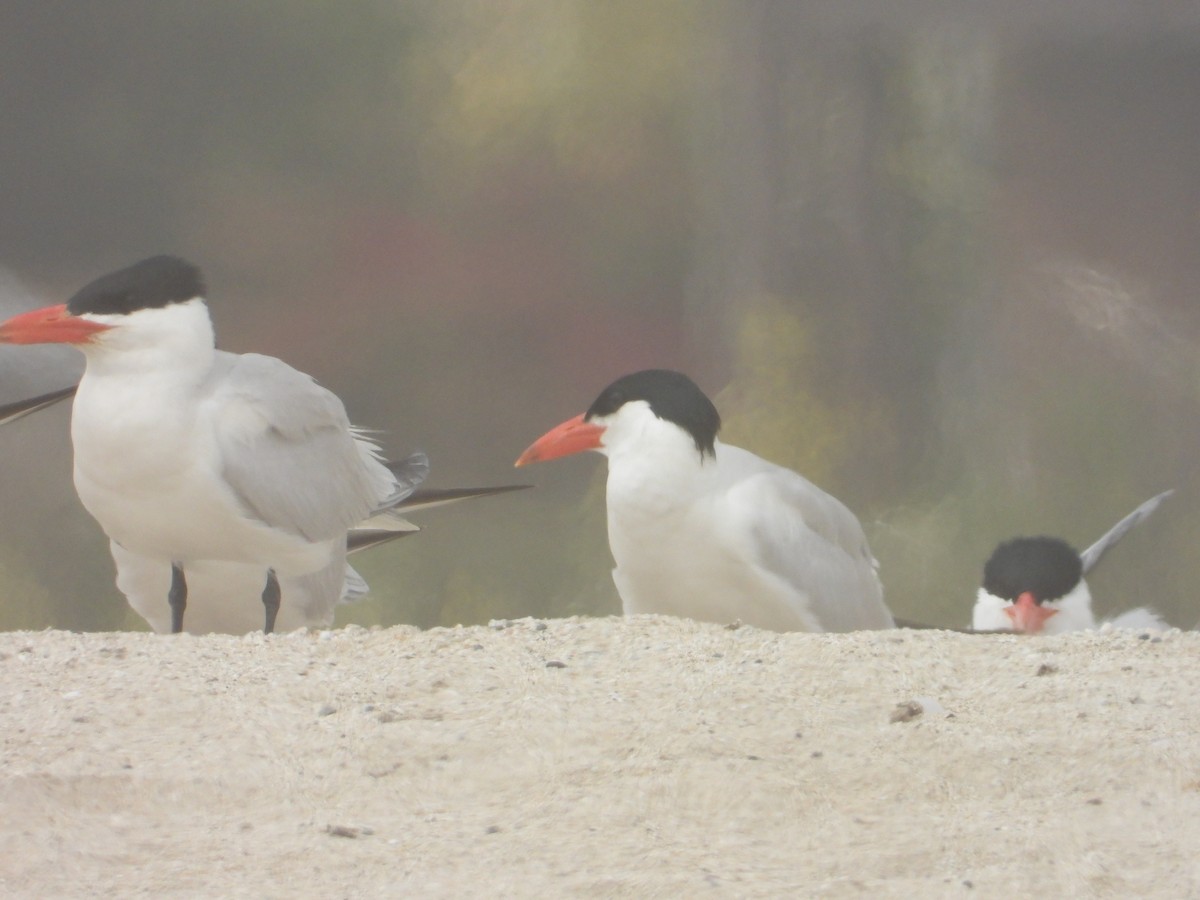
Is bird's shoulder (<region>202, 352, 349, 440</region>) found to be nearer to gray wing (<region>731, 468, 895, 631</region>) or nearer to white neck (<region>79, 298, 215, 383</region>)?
white neck (<region>79, 298, 215, 383</region>)

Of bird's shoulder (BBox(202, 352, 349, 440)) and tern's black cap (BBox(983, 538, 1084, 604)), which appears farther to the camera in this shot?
tern's black cap (BBox(983, 538, 1084, 604))

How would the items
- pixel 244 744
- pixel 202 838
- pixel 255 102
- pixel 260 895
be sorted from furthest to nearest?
1. pixel 255 102
2. pixel 244 744
3. pixel 202 838
4. pixel 260 895

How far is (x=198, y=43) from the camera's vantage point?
577 cm

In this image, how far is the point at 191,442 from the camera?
3.92 m

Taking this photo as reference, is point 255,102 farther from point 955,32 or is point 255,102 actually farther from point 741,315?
point 955,32

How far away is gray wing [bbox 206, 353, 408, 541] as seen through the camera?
13.1 ft

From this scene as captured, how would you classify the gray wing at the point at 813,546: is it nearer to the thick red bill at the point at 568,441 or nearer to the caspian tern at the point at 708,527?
the caspian tern at the point at 708,527

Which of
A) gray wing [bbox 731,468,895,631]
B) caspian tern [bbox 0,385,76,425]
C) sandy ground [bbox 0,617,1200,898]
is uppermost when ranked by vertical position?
caspian tern [bbox 0,385,76,425]

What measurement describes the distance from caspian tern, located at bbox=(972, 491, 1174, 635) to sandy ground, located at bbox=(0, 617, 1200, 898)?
69.4 inches

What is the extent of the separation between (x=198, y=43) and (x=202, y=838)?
4.06 metres

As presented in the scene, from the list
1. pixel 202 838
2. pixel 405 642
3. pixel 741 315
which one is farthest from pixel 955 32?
pixel 202 838

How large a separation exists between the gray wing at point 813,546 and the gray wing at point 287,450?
1.04 m

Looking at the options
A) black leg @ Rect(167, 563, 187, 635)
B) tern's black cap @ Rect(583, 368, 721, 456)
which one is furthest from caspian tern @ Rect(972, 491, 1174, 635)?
black leg @ Rect(167, 563, 187, 635)

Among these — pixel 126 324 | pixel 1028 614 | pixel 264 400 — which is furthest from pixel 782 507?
pixel 126 324
